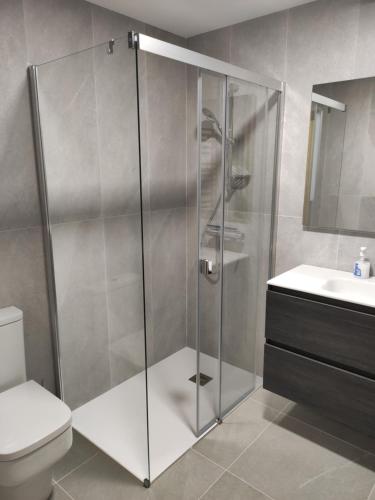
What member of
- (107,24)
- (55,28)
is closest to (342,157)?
(107,24)

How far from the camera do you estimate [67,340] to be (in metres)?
2.12

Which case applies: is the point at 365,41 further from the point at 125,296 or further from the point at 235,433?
the point at 235,433

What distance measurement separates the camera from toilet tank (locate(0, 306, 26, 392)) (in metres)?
1.81

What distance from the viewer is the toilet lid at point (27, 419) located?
147 centimetres

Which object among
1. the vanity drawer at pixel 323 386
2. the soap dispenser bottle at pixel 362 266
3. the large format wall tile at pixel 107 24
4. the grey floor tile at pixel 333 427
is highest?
the large format wall tile at pixel 107 24

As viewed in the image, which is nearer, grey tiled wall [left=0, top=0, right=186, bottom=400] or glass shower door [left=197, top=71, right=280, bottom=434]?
grey tiled wall [left=0, top=0, right=186, bottom=400]

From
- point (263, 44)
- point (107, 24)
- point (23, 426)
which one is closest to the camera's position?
point (23, 426)

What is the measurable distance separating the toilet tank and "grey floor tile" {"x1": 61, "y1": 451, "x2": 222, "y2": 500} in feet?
1.82

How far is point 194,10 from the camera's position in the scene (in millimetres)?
2098

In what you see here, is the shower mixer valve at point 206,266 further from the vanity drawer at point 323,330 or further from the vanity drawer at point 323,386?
the vanity drawer at point 323,386

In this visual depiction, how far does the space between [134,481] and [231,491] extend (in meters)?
0.46

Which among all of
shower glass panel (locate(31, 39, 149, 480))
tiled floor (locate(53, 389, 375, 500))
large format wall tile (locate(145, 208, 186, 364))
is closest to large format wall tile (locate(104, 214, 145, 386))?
shower glass panel (locate(31, 39, 149, 480))

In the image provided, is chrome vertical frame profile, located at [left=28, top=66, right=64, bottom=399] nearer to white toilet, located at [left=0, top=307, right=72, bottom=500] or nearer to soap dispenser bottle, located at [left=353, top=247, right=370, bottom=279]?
white toilet, located at [left=0, top=307, right=72, bottom=500]

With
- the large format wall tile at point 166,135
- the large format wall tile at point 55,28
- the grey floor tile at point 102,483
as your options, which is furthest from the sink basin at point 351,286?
the large format wall tile at point 55,28
